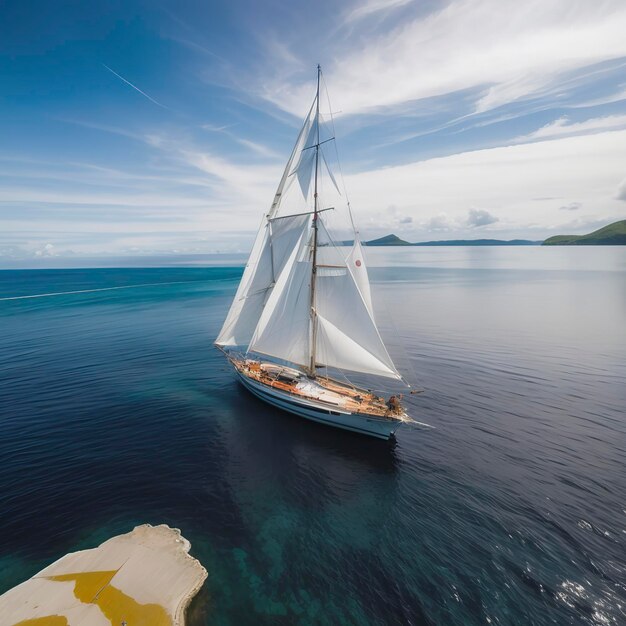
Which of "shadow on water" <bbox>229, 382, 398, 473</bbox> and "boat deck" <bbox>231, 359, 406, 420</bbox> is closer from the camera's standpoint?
"shadow on water" <bbox>229, 382, 398, 473</bbox>

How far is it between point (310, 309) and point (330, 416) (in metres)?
12.0

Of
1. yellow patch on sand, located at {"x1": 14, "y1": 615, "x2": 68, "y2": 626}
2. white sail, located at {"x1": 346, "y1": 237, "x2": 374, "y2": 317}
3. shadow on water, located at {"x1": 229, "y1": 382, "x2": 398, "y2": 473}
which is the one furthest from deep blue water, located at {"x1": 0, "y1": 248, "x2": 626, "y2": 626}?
white sail, located at {"x1": 346, "y1": 237, "x2": 374, "y2": 317}

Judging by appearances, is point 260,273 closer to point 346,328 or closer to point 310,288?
point 310,288

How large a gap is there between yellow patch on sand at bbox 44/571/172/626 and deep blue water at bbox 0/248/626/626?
5.73 feet

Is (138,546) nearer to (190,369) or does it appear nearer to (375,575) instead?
(375,575)

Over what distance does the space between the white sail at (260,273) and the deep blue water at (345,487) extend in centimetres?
803

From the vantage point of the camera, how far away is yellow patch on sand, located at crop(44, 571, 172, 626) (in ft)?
48.1

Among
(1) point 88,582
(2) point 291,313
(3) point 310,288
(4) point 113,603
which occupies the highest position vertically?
(3) point 310,288

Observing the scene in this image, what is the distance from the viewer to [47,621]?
Answer: 14.3 metres

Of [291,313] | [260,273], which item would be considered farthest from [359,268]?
[260,273]

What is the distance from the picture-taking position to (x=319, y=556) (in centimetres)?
1884

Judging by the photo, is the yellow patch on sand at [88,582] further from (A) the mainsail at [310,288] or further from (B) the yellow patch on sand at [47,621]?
(A) the mainsail at [310,288]

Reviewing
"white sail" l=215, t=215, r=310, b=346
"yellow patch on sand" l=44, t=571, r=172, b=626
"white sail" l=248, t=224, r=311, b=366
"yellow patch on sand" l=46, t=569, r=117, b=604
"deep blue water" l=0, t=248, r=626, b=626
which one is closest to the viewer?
"yellow patch on sand" l=44, t=571, r=172, b=626

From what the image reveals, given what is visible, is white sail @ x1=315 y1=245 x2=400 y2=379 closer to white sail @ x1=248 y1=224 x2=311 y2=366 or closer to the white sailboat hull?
white sail @ x1=248 y1=224 x2=311 y2=366
